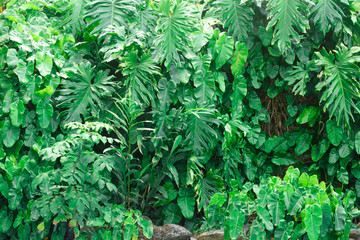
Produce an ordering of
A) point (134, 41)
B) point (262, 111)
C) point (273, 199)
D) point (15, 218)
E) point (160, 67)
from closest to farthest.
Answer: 1. point (273, 199)
2. point (15, 218)
3. point (134, 41)
4. point (160, 67)
5. point (262, 111)

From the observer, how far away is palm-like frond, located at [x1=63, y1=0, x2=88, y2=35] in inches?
144

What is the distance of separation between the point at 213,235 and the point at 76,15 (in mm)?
2363

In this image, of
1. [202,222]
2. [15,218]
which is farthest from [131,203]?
[15,218]

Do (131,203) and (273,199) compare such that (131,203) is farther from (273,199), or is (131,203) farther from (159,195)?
(273,199)

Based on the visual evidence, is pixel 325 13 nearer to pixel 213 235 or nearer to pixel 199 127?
pixel 199 127

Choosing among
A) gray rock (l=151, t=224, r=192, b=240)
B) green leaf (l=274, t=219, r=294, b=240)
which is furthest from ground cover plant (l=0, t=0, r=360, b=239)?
gray rock (l=151, t=224, r=192, b=240)

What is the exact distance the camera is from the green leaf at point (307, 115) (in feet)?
13.7

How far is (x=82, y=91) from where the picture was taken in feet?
11.6

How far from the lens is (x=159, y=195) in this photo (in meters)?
3.62

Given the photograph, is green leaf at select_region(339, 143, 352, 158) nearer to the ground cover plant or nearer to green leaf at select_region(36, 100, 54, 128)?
the ground cover plant

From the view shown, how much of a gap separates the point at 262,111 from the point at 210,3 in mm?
1309

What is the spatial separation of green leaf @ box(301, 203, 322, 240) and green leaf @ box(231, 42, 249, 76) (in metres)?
1.58

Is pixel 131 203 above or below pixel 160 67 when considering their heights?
below

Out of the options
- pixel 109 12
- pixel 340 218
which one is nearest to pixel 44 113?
pixel 109 12
